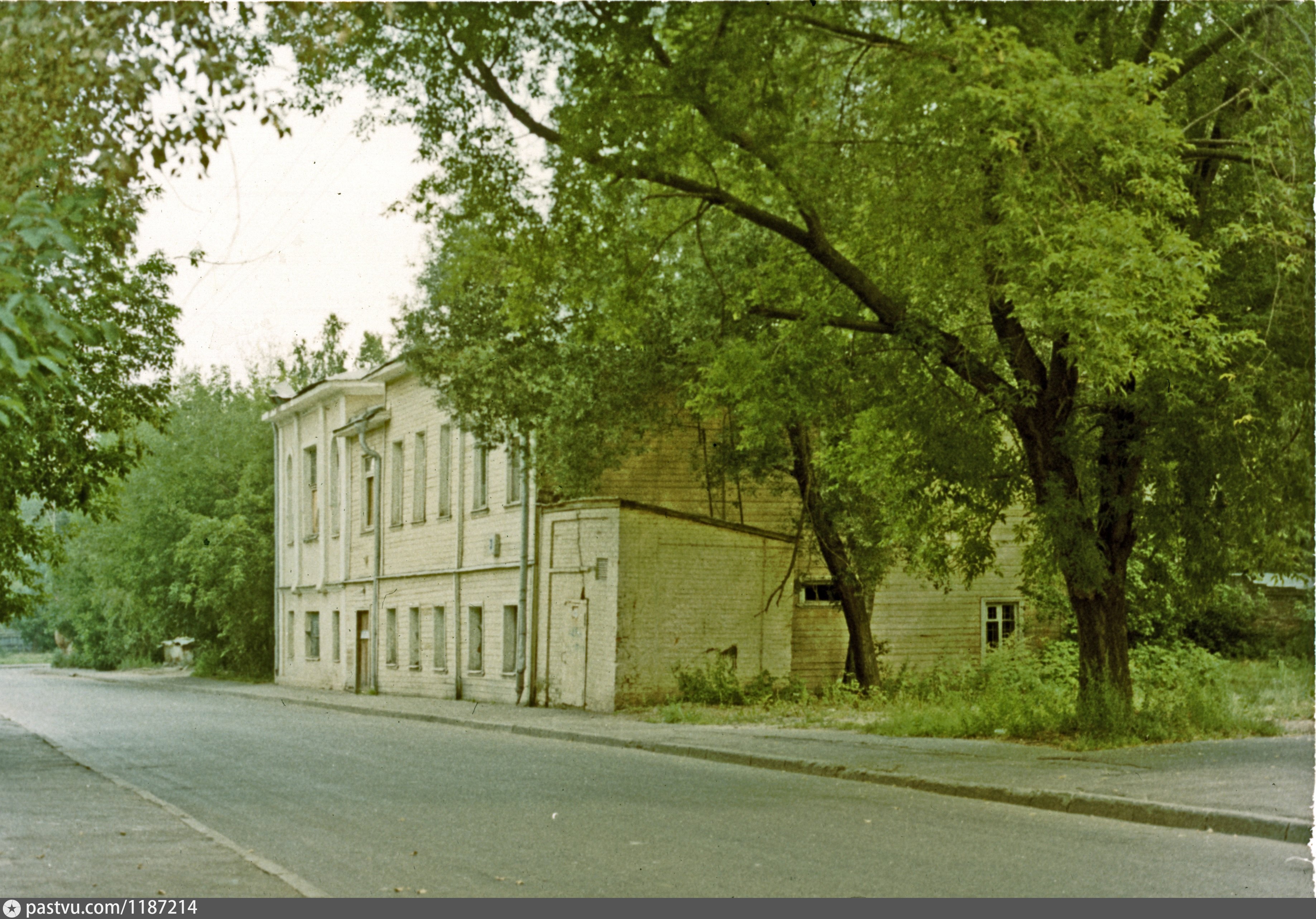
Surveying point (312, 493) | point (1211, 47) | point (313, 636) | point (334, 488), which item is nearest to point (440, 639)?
point (334, 488)

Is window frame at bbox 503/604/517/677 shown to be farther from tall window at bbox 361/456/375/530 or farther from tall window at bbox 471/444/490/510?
tall window at bbox 361/456/375/530

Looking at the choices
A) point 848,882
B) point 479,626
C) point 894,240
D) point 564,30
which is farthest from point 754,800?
point 479,626

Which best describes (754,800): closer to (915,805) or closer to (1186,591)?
(915,805)

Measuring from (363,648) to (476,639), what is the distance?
8568 millimetres

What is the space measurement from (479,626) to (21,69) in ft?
79.6

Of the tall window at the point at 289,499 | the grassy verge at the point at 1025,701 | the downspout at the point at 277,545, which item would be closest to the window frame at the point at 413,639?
the tall window at the point at 289,499

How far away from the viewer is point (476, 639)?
33.2 m

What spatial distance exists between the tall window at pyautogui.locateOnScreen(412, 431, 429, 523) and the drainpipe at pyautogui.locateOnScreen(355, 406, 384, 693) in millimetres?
1794

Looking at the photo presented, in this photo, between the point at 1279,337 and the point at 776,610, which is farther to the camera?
the point at 776,610

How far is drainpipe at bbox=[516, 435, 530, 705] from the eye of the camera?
29.8 metres

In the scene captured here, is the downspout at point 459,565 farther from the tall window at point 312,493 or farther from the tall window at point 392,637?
the tall window at point 312,493

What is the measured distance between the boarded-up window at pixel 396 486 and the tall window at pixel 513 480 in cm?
782

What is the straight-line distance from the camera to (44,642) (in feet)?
355

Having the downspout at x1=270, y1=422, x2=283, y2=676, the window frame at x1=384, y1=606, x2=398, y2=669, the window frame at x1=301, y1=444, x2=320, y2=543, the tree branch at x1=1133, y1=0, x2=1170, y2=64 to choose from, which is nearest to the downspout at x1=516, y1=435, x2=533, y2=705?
the window frame at x1=384, y1=606, x2=398, y2=669
